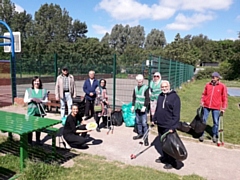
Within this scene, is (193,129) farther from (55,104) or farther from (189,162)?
(55,104)

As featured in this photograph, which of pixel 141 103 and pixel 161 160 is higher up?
pixel 141 103

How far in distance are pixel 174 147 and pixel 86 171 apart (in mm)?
1511

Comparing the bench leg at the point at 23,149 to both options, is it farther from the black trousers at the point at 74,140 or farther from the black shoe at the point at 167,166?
the black shoe at the point at 167,166

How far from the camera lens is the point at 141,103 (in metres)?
5.57

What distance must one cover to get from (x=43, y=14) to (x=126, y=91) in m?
50.8

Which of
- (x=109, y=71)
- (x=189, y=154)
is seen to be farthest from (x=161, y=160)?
(x=109, y=71)

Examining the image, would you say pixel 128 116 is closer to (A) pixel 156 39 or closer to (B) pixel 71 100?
(B) pixel 71 100

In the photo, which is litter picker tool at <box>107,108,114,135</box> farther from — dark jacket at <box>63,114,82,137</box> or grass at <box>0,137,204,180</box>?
grass at <box>0,137,204,180</box>

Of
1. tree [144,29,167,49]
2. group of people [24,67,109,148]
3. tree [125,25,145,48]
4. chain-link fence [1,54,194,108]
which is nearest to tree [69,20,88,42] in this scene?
tree [125,25,145,48]

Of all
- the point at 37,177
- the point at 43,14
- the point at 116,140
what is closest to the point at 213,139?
the point at 116,140

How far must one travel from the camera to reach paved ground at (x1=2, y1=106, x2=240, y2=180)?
4199mm

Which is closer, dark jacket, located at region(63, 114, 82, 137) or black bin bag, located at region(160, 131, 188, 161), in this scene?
black bin bag, located at region(160, 131, 188, 161)

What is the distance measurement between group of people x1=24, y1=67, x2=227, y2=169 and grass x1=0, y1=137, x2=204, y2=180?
480mm

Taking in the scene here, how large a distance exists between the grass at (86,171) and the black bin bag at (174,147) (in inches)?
13.1
